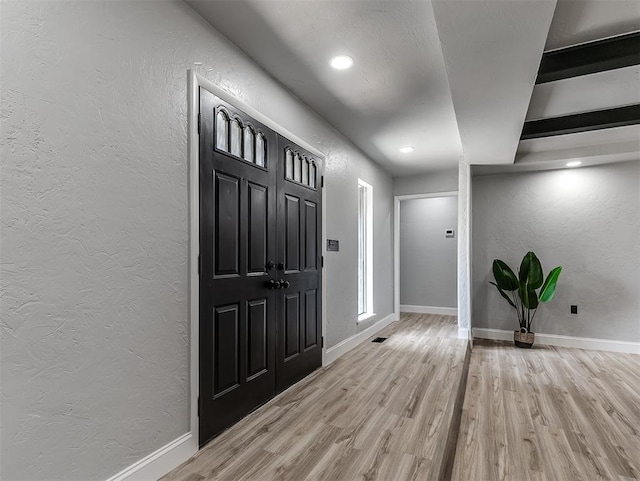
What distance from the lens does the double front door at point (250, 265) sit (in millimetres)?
2104

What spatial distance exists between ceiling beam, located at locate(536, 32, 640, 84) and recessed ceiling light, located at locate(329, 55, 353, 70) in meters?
1.31

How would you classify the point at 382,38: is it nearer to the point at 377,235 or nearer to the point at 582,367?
the point at 377,235

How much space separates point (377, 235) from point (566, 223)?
254 centimetres

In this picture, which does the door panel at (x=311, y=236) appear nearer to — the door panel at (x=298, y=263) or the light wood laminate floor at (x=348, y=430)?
the door panel at (x=298, y=263)

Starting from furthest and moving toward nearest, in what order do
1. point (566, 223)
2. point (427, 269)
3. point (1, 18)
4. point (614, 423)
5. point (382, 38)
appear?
point (427, 269) < point (566, 223) < point (614, 423) < point (382, 38) < point (1, 18)

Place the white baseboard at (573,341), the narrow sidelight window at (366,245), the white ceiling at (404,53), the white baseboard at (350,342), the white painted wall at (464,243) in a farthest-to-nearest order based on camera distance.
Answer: the narrow sidelight window at (366,245)
the white painted wall at (464,243)
the white baseboard at (573,341)
the white baseboard at (350,342)
the white ceiling at (404,53)

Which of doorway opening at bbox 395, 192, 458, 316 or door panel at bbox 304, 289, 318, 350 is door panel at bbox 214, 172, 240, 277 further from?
doorway opening at bbox 395, 192, 458, 316

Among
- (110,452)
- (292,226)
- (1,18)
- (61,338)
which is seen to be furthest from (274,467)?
(1,18)

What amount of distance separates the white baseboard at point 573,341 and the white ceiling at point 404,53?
2825 millimetres

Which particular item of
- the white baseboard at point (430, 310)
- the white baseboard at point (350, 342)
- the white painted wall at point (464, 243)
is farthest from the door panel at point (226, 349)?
the white baseboard at point (430, 310)

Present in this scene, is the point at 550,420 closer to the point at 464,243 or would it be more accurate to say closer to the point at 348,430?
the point at 348,430

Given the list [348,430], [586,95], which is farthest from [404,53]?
[348,430]

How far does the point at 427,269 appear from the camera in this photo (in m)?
6.91

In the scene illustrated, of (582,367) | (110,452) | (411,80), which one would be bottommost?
(582,367)
